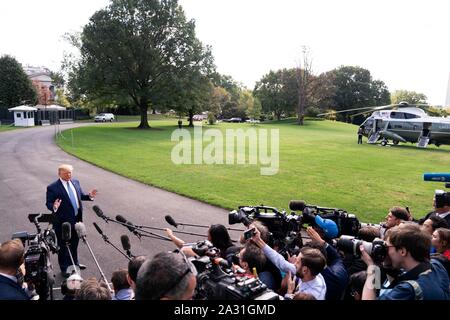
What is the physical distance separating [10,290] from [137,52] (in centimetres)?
4786

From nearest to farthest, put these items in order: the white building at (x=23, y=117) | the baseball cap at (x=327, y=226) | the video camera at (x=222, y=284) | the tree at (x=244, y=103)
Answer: the video camera at (x=222, y=284) < the baseball cap at (x=327, y=226) < the white building at (x=23, y=117) < the tree at (x=244, y=103)

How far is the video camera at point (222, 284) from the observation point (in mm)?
2771

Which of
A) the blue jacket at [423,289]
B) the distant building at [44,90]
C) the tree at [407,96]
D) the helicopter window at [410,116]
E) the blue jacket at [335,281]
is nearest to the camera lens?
the blue jacket at [423,289]

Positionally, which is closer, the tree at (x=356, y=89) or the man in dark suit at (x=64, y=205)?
the man in dark suit at (x=64, y=205)

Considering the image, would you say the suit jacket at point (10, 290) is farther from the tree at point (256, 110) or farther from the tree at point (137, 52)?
the tree at point (256, 110)

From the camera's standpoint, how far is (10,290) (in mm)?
3520

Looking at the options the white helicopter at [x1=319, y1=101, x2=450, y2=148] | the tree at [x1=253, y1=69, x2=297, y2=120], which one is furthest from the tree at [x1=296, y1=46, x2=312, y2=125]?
the white helicopter at [x1=319, y1=101, x2=450, y2=148]

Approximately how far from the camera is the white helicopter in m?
31.2

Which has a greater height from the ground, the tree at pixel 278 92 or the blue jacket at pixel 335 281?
the tree at pixel 278 92

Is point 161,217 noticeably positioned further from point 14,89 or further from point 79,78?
point 14,89

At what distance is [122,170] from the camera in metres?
17.8

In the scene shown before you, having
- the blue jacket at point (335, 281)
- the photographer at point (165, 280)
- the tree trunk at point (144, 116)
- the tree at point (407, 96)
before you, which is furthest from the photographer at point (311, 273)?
the tree at point (407, 96)

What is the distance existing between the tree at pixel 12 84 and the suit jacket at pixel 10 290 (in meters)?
71.5
